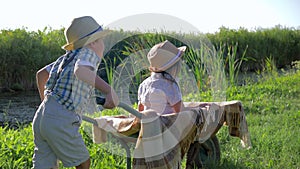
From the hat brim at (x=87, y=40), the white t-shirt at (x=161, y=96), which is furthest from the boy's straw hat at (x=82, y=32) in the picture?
the white t-shirt at (x=161, y=96)

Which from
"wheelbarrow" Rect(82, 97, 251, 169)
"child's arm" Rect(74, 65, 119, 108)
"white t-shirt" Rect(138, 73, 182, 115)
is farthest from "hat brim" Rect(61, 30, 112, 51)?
"wheelbarrow" Rect(82, 97, 251, 169)

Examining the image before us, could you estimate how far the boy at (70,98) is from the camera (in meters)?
2.59

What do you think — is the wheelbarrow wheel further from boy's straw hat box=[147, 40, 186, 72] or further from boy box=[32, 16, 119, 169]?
boy box=[32, 16, 119, 169]

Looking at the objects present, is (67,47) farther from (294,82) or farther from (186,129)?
(294,82)

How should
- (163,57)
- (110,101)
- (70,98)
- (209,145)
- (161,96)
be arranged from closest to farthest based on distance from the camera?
(110,101) → (70,98) → (161,96) → (163,57) → (209,145)

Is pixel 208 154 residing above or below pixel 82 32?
below

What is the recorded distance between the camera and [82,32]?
2.71 metres

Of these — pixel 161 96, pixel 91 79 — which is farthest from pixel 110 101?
pixel 161 96

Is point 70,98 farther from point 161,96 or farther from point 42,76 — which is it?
point 161,96

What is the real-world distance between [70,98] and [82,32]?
0.42 metres

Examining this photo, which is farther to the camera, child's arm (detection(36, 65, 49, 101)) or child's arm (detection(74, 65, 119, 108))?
child's arm (detection(36, 65, 49, 101))

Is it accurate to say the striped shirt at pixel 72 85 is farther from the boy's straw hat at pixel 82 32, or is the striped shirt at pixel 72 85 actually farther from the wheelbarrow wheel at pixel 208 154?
the wheelbarrow wheel at pixel 208 154

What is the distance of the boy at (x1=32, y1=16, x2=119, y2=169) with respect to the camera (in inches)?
102

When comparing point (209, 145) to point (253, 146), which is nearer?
point (209, 145)
